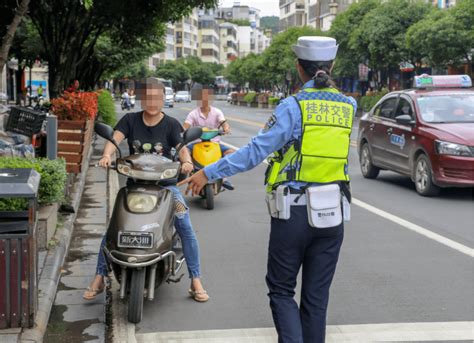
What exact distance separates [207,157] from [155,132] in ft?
14.9

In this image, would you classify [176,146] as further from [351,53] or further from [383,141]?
[351,53]

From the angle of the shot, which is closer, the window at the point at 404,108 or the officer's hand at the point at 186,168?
the officer's hand at the point at 186,168

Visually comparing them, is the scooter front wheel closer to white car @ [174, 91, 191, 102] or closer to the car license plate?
the car license plate

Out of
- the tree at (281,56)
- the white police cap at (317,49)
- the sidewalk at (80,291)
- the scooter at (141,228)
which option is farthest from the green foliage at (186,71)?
the white police cap at (317,49)

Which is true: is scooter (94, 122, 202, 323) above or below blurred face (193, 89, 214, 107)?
below

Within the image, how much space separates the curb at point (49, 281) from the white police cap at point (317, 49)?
241 cm

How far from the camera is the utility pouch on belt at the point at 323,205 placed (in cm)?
402

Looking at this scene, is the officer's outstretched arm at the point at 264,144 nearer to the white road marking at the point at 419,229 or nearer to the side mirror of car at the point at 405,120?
the white road marking at the point at 419,229

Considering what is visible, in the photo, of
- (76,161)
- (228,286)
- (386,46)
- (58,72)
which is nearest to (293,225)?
(228,286)

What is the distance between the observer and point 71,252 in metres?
7.55

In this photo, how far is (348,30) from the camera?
Answer: 53.5 meters

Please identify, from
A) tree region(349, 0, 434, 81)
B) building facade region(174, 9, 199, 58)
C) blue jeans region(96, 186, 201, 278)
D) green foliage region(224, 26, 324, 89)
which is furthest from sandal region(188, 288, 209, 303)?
building facade region(174, 9, 199, 58)

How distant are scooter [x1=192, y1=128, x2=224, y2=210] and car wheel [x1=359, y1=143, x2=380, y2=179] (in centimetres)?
421

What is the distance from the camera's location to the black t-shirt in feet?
18.6
